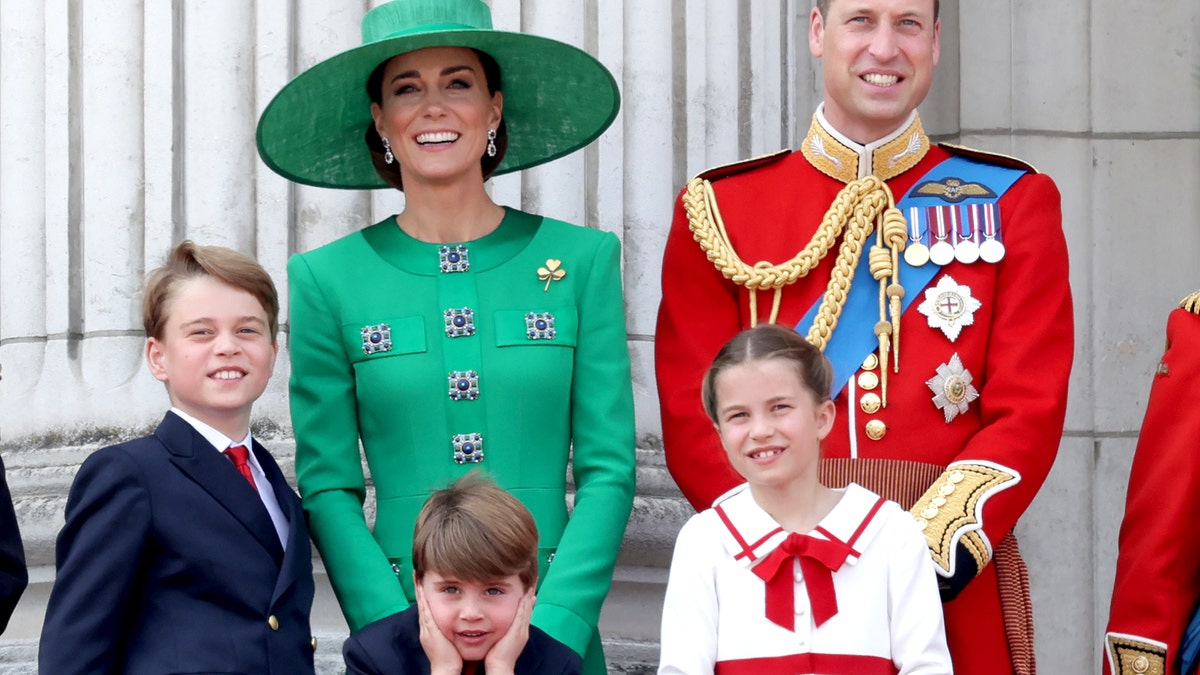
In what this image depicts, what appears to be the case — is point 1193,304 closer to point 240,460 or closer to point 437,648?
point 437,648

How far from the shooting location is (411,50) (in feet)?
14.3

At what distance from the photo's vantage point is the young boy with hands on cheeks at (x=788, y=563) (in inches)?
143

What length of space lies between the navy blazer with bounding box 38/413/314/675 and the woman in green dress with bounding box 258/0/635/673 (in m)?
0.22

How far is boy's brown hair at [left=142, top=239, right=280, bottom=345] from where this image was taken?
162 inches

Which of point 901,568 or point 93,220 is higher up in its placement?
point 93,220

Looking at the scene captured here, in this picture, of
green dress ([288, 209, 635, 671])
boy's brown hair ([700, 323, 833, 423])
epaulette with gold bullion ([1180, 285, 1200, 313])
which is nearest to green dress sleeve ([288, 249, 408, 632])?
green dress ([288, 209, 635, 671])

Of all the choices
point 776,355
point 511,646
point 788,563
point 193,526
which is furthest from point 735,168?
point 193,526

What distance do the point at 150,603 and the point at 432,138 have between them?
1129mm

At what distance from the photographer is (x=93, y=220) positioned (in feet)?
16.7

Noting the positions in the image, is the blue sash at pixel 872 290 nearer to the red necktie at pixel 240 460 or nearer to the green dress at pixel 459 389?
the green dress at pixel 459 389

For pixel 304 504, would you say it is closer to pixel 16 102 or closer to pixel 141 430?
pixel 141 430

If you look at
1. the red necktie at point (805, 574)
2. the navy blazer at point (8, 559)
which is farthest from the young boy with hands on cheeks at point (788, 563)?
the navy blazer at point (8, 559)

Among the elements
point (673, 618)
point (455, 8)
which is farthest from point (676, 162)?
point (673, 618)

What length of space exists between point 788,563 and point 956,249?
0.88m
